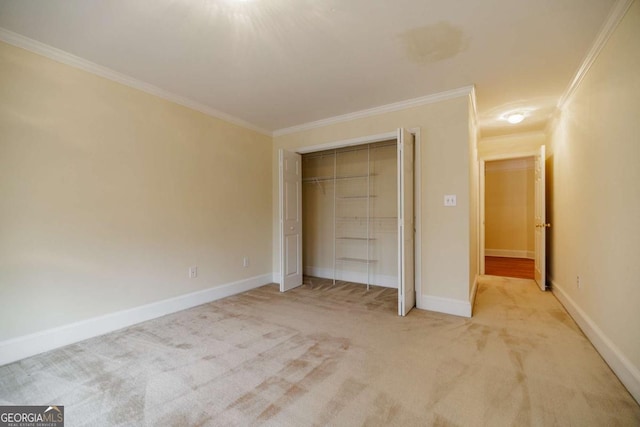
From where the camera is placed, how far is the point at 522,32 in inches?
84.3

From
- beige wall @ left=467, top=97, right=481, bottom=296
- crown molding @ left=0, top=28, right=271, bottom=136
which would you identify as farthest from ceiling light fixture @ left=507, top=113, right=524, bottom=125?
crown molding @ left=0, top=28, right=271, bottom=136

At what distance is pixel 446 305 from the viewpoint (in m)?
3.16

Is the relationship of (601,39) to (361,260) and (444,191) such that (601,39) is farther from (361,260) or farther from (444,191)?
(361,260)

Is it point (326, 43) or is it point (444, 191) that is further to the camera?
point (444, 191)

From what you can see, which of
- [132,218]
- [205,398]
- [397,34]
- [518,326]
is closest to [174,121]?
[132,218]

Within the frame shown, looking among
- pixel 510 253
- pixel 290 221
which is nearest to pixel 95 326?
pixel 290 221

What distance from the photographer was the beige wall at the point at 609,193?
1.76 m

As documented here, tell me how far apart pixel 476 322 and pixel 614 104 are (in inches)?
85.2

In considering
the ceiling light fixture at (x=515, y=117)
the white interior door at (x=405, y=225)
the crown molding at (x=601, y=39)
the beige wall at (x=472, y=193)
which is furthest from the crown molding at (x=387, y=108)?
the ceiling light fixture at (x=515, y=117)

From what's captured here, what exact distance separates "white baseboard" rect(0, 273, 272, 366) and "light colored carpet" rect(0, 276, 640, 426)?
89 mm

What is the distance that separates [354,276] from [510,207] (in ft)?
17.2

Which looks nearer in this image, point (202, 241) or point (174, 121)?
point (174, 121)

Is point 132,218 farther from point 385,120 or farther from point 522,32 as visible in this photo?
point 522,32

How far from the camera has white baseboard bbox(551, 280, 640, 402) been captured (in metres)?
1.71
